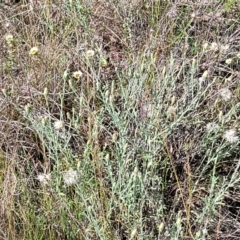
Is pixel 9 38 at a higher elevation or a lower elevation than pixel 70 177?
higher

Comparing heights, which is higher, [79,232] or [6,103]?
[6,103]

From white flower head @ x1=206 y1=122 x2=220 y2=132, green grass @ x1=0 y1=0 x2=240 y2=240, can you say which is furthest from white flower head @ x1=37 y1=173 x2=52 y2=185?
white flower head @ x1=206 y1=122 x2=220 y2=132

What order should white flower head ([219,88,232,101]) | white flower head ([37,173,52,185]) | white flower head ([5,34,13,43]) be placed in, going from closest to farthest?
white flower head ([37,173,52,185]) → white flower head ([219,88,232,101]) → white flower head ([5,34,13,43])

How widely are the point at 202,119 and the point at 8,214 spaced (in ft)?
2.62

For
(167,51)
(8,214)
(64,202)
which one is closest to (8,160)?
(8,214)

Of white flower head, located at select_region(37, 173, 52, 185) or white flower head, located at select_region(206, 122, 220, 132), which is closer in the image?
white flower head, located at select_region(37, 173, 52, 185)

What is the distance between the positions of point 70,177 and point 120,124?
0.76 ft

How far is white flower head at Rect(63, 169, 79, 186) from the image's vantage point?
1.61 m

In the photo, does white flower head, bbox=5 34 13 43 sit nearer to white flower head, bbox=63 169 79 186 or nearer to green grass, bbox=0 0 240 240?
green grass, bbox=0 0 240 240

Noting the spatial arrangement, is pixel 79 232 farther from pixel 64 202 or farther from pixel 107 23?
pixel 107 23

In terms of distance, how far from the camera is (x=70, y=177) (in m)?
1.64

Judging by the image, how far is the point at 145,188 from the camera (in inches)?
63.9

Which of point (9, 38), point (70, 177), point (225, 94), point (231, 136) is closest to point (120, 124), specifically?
point (70, 177)

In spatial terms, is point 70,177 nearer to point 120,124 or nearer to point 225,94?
point 120,124
